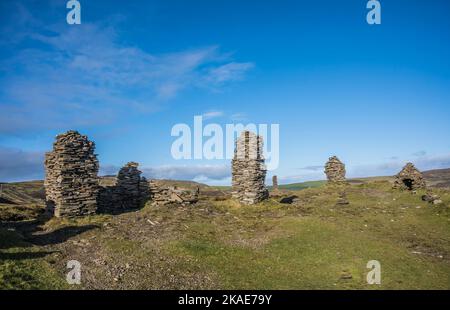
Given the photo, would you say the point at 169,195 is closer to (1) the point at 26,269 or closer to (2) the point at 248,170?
(2) the point at 248,170

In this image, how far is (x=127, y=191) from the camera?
118 ft

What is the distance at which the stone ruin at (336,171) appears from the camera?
5247 cm

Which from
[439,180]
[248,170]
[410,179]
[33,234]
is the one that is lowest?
[33,234]

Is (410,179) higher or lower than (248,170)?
lower

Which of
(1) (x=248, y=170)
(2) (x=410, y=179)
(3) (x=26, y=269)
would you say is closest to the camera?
(3) (x=26, y=269)

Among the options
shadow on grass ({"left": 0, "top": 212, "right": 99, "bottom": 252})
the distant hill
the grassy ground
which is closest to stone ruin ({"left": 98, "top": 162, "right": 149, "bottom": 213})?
the grassy ground

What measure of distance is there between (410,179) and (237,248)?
30.7 metres

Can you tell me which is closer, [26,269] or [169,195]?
[26,269]

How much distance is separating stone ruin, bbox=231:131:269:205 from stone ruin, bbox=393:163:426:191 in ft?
59.1

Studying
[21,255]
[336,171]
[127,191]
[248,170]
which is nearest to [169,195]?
[127,191]

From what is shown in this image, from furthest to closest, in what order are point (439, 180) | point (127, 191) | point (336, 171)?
point (439, 180) → point (336, 171) → point (127, 191)

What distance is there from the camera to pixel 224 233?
1016 inches
